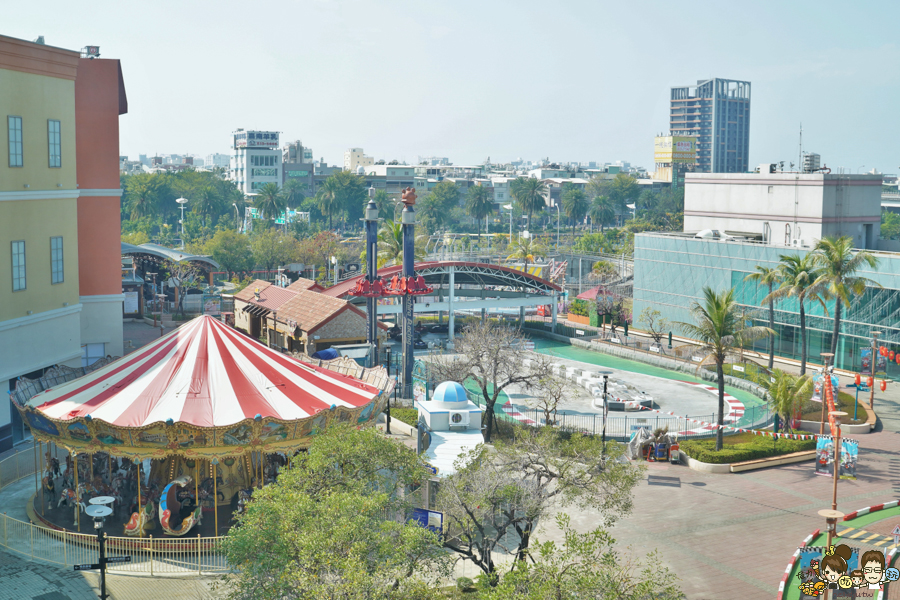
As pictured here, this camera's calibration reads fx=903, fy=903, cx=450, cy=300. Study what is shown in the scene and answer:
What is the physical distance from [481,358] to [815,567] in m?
22.2

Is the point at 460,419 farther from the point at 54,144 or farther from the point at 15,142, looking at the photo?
the point at 15,142

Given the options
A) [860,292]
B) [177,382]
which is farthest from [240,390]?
[860,292]

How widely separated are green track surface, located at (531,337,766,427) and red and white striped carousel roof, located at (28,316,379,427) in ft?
74.0

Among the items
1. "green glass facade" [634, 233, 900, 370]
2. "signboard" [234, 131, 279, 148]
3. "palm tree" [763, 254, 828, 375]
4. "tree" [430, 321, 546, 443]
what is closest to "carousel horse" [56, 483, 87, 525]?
"tree" [430, 321, 546, 443]

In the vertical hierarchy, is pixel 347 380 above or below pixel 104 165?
below

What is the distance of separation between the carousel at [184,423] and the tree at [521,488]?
22.1 ft

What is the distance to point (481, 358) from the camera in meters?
40.8

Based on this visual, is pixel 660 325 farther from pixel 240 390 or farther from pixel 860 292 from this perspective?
pixel 240 390

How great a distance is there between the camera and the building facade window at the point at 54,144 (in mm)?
37906

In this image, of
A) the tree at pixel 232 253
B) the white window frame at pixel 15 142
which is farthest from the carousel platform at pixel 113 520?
the tree at pixel 232 253

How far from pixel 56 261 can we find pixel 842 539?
1269 inches

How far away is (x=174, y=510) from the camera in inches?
1070

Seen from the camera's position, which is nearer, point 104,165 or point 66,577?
point 66,577

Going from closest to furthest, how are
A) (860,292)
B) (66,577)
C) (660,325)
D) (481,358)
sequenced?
(66,577) < (481,358) < (860,292) < (660,325)
